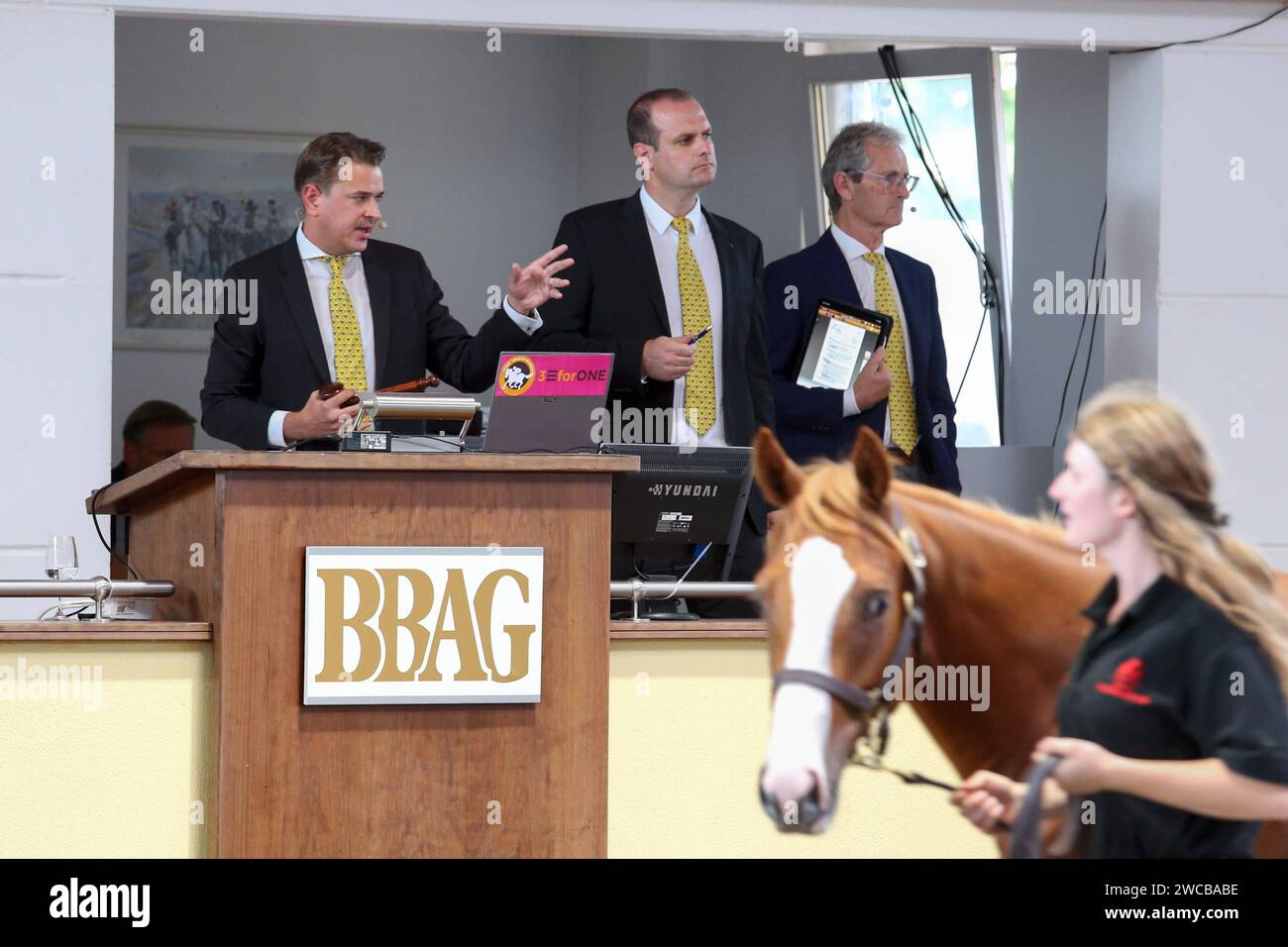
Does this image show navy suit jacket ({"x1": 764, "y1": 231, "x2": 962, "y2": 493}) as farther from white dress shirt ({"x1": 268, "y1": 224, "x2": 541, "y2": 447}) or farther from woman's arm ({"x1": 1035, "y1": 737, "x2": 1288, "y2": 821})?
woman's arm ({"x1": 1035, "y1": 737, "x2": 1288, "y2": 821})

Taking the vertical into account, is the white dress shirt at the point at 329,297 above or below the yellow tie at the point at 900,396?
above

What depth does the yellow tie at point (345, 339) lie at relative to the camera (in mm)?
4148

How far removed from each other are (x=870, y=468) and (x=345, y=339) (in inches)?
85.1

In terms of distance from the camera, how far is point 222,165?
285 inches

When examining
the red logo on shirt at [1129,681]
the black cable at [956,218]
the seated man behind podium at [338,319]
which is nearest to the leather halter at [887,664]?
the red logo on shirt at [1129,681]

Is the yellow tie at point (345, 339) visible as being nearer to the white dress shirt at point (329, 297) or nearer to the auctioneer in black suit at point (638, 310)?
the white dress shirt at point (329, 297)

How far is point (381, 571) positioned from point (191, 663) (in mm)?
375

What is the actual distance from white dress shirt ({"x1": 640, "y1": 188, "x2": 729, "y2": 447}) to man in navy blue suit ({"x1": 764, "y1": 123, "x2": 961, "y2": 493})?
167 millimetres

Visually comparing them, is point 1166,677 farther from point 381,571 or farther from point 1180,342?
point 1180,342

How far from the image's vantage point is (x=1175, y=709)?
2111mm

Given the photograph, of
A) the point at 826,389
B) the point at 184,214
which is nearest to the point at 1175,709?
the point at 826,389

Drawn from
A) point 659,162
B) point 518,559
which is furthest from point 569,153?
point 518,559

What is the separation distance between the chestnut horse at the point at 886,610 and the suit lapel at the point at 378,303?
2057mm

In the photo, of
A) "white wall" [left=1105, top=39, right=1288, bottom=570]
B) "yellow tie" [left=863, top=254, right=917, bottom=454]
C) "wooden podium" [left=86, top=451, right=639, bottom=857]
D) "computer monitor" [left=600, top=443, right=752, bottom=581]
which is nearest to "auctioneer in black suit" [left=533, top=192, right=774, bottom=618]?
"yellow tie" [left=863, top=254, right=917, bottom=454]
